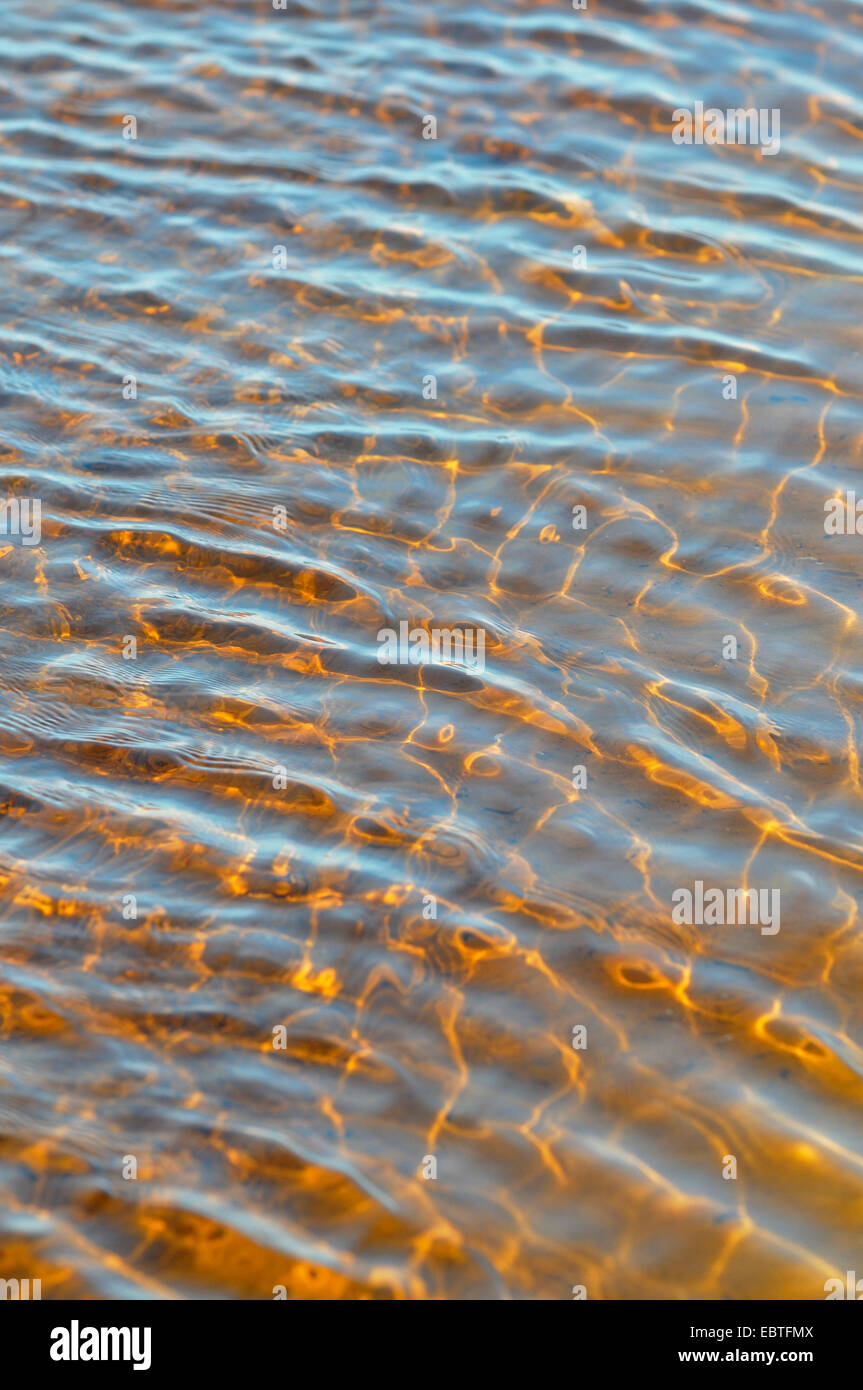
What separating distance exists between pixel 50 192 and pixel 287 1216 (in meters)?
5.18

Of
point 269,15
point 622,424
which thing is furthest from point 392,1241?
point 269,15

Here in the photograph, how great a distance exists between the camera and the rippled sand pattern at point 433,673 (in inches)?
121

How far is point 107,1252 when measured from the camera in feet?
9.71

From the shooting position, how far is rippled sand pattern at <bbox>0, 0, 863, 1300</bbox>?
307 cm

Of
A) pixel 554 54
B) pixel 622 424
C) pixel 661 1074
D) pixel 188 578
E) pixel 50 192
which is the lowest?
pixel 661 1074

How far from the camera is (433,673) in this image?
4.26m

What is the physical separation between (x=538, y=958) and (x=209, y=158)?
15.8 feet

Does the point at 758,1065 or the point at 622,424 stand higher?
the point at 622,424

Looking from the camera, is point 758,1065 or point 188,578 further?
point 188,578

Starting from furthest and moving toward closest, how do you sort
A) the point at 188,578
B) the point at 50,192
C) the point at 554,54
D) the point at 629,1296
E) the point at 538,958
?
the point at 554,54, the point at 50,192, the point at 188,578, the point at 538,958, the point at 629,1296

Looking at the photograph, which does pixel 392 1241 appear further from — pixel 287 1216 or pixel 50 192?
pixel 50 192

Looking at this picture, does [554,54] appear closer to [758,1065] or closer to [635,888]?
[635,888]

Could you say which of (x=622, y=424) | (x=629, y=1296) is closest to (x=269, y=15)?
(x=622, y=424)

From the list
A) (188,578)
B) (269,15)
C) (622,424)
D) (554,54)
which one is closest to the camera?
(188,578)
